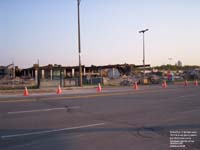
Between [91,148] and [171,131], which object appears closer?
[91,148]

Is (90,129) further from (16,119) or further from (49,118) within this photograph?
(16,119)

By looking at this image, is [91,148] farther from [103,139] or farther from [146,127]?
[146,127]

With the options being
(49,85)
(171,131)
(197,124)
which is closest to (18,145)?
(171,131)

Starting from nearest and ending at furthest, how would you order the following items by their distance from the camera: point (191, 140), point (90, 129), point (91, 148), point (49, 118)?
point (91, 148), point (191, 140), point (90, 129), point (49, 118)

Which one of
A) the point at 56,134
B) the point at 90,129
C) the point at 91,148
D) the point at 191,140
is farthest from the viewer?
the point at 90,129

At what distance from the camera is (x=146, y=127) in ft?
29.8

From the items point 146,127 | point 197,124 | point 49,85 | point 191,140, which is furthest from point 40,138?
point 49,85

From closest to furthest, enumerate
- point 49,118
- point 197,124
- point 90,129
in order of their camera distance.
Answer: point 90,129 < point 197,124 < point 49,118

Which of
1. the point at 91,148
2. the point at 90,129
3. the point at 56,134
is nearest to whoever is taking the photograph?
the point at 91,148

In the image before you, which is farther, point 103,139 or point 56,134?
point 56,134

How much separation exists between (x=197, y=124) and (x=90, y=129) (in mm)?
3489

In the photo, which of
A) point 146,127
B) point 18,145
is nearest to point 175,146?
point 146,127

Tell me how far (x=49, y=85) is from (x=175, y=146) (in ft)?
95.2

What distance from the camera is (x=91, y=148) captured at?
6.73m
